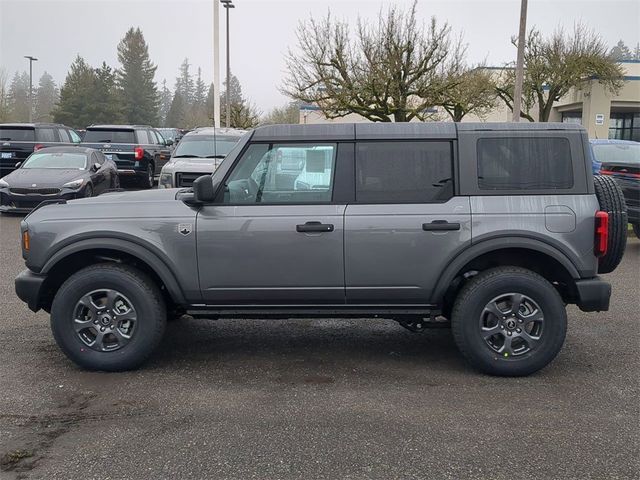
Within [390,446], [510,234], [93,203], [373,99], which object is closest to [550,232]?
[510,234]

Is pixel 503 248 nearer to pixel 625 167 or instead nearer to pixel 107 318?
pixel 107 318

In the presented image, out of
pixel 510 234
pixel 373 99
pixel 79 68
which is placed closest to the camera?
pixel 510 234

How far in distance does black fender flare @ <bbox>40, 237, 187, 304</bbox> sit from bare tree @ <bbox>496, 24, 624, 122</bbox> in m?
28.0

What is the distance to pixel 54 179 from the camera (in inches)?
512

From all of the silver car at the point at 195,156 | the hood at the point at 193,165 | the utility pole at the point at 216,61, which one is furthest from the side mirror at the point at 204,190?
the utility pole at the point at 216,61

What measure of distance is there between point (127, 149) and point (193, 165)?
6.44 m

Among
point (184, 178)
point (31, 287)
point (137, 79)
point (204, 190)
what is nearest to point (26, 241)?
point (31, 287)

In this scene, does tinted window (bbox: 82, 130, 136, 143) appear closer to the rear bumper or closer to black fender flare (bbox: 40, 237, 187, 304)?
black fender flare (bbox: 40, 237, 187, 304)

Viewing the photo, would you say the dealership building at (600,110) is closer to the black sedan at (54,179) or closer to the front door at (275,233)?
the black sedan at (54,179)

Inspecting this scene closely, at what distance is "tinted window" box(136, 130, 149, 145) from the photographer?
18716 millimetres

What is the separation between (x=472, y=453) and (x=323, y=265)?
1.73 meters

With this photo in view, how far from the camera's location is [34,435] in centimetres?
382

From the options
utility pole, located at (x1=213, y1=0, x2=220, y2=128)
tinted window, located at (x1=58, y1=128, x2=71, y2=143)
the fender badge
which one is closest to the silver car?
utility pole, located at (x1=213, y1=0, x2=220, y2=128)

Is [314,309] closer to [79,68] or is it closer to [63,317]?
[63,317]
